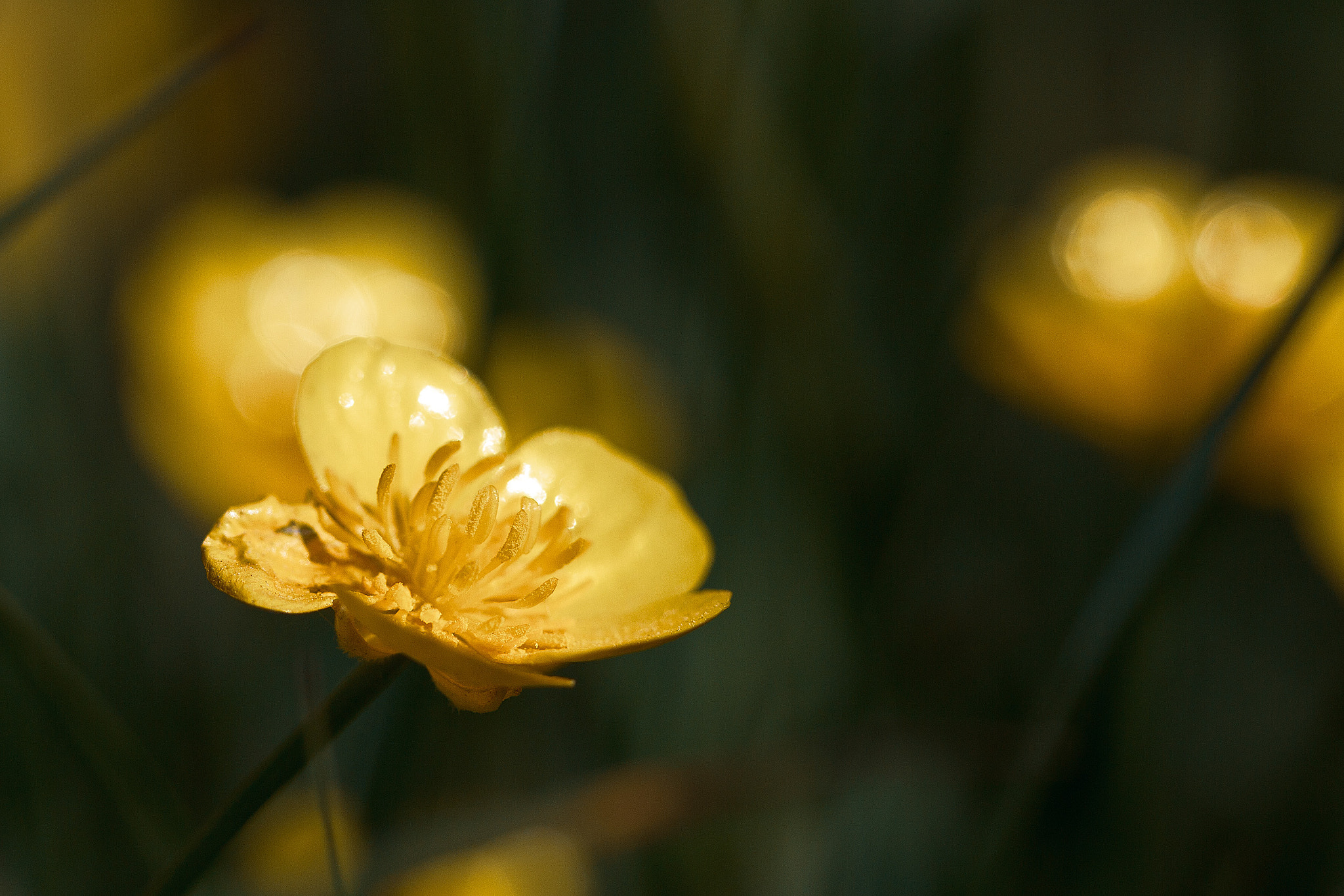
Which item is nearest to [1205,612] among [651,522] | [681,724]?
[681,724]

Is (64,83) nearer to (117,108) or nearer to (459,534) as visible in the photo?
(117,108)

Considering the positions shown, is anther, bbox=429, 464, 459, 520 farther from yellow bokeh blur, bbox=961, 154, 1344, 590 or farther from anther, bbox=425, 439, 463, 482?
yellow bokeh blur, bbox=961, 154, 1344, 590

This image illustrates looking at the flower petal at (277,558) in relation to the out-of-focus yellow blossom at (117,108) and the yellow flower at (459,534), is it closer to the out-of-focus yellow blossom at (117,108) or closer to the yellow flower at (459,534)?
the yellow flower at (459,534)

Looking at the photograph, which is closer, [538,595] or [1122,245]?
[538,595]

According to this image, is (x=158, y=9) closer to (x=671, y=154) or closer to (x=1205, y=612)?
(x=671, y=154)

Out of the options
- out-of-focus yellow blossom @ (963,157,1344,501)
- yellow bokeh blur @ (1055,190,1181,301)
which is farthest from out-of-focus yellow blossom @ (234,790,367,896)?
yellow bokeh blur @ (1055,190,1181,301)

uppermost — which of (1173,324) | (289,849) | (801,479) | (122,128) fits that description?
(122,128)

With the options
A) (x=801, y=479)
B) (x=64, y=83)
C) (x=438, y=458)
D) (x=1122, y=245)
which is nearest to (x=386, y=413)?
(x=438, y=458)
